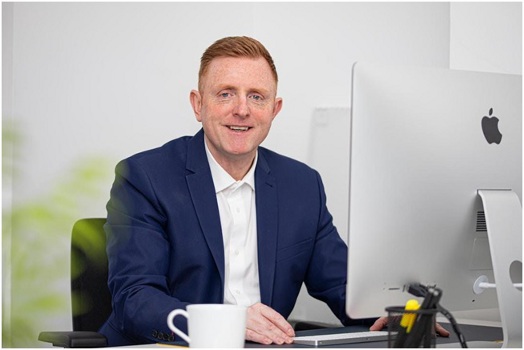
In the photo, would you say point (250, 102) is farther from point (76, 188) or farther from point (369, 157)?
point (76, 188)

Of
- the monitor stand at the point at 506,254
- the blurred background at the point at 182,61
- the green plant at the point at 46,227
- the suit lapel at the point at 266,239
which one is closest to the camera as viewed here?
the green plant at the point at 46,227

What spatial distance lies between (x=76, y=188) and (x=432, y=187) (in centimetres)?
99

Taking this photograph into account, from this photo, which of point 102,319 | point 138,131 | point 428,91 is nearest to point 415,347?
point 428,91

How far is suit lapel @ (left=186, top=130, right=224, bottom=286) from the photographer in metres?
1.85

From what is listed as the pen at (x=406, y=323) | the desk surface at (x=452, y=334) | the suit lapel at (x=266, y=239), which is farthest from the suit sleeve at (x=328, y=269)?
the pen at (x=406, y=323)

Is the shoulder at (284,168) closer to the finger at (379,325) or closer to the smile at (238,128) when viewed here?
the smile at (238,128)

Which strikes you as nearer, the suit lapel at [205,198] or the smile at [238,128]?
the suit lapel at [205,198]

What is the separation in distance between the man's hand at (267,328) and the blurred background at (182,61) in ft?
3.39

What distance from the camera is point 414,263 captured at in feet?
4.27

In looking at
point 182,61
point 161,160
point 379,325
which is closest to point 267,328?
point 379,325

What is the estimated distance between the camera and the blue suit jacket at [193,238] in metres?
1.76

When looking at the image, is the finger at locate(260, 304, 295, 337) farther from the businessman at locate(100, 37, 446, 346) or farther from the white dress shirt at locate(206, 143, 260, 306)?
the white dress shirt at locate(206, 143, 260, 306)

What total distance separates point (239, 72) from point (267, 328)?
0.79 metres

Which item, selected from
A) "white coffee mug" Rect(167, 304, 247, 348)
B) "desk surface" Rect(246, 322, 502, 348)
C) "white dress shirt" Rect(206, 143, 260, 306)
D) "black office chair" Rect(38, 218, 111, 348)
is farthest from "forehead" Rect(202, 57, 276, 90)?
"white coffee mug" Rect(167, 304, 247, 348)
